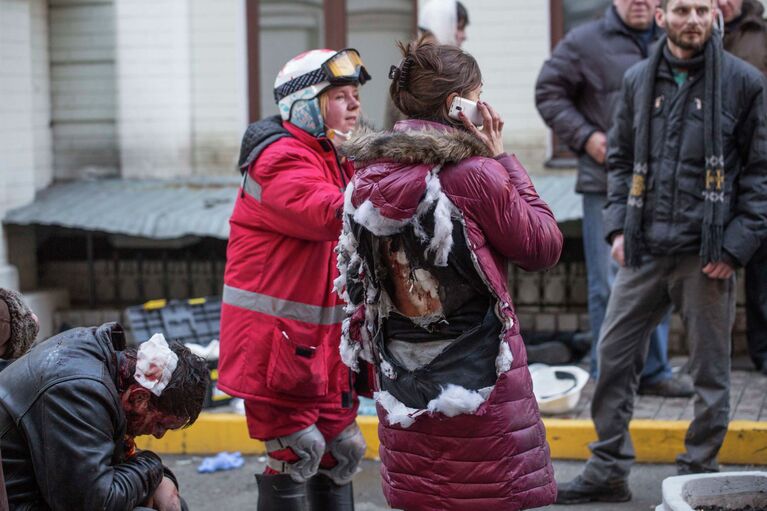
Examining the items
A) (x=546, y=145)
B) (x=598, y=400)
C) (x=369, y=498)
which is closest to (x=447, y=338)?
(x=598, y=400)

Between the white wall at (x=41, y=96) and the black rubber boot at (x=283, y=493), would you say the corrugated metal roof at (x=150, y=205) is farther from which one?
the black rubber boot at (x=283, y=493)

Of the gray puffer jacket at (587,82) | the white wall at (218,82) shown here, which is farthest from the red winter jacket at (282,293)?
the white wall at (218,82)

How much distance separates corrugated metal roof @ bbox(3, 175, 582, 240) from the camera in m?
8.53

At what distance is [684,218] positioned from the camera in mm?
5398

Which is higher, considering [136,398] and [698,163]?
[698,163]

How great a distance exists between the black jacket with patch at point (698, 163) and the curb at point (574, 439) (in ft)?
4.26

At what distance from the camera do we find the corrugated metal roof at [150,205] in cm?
853

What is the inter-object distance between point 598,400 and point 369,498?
125 centimetres

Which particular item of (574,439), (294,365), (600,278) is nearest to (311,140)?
(294,365)

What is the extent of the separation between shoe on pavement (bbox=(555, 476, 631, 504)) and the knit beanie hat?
2.56 metres

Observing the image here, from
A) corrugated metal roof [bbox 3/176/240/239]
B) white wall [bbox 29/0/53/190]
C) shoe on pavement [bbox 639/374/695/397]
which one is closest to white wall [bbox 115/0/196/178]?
corrugated metal roof [bbox 3/176/240/239]

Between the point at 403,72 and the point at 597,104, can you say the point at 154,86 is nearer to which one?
the point at 597,104

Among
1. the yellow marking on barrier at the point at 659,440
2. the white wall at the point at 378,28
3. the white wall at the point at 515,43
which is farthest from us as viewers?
the white wall at the point at 378,28

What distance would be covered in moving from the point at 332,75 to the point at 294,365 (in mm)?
1113
